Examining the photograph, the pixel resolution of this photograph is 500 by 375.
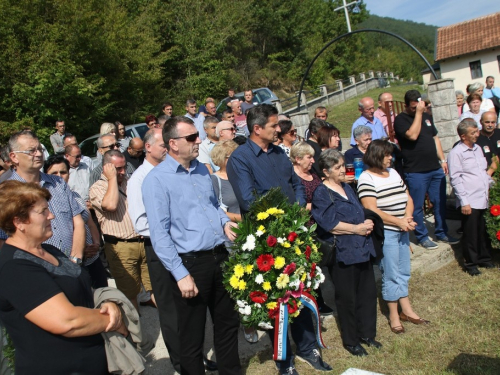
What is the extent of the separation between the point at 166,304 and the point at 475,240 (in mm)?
4305

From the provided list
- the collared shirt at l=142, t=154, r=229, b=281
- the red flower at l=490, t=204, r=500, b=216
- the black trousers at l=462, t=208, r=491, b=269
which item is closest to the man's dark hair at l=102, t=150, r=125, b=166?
the collared shirt at l=142, t=154, r=229, b=281

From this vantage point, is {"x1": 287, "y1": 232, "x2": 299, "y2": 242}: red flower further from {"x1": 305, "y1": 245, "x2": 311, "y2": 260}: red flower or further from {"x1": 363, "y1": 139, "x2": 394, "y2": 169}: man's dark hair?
{"x1": 363, "y1": 139, "x2": 394, "y2": 169}: man's dark hair

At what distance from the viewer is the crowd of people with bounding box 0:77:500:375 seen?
104 inches

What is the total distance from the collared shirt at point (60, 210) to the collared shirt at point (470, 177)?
4.84 meters

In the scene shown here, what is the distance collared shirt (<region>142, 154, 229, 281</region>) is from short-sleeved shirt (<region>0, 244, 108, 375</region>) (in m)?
0.79

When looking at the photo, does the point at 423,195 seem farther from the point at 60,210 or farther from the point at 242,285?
the point at 60,210

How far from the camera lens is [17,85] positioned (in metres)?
14.8

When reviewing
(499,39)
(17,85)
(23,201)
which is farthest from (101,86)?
(499,39)

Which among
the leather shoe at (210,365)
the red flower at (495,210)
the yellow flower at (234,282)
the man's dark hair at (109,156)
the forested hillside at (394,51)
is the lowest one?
the leather shoe at (210,365)

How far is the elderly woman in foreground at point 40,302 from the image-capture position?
2507 millimetres

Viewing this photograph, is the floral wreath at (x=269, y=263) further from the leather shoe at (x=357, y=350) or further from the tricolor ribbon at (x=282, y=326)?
the leather shoe at (x=357, y=350)

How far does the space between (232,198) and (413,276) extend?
2.91m

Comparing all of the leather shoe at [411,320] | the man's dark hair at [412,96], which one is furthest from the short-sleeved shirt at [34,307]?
the man's dark hair at [412,96]

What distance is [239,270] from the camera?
363cm
